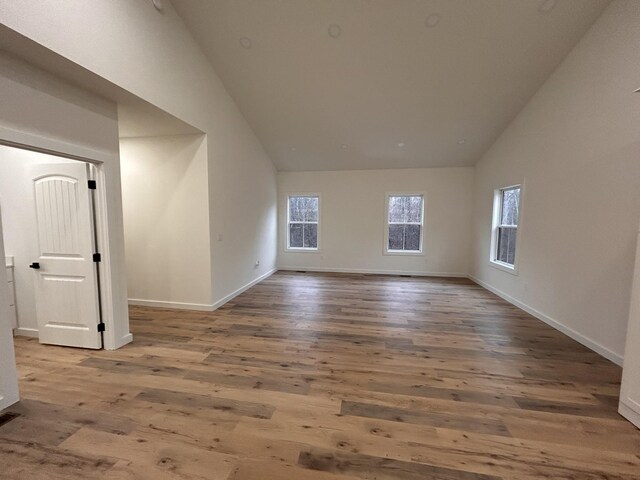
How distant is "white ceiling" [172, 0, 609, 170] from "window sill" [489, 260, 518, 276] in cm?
235

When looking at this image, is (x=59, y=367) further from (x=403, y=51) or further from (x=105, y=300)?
(x=403, y=51)

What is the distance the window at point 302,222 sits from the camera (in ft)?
23.1

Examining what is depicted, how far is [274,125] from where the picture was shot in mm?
5070

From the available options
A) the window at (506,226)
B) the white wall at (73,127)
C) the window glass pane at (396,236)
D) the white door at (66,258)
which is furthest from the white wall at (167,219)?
the window at (506,226)

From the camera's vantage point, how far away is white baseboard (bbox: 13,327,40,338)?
3.07 meters

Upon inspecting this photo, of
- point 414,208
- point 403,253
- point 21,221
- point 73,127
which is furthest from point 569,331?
point 21,221

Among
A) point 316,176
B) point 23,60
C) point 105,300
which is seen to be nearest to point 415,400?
point 105,300

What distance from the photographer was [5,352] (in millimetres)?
1909

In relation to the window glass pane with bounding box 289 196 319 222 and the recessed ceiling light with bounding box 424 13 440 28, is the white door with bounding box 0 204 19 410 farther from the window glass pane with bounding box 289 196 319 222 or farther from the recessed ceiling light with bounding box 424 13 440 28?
the window glass pane with bounding box 289 196 319 222

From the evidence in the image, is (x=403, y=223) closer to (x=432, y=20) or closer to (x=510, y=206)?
(x=510, y=206)

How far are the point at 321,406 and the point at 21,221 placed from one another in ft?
12.0

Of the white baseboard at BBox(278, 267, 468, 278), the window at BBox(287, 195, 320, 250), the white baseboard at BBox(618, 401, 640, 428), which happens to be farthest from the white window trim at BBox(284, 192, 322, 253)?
the white baseboard at BBox(618, 401, 640, 428)

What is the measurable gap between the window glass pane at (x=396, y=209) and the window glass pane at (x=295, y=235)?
2368 millimetres

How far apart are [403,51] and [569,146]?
7.80 ft
